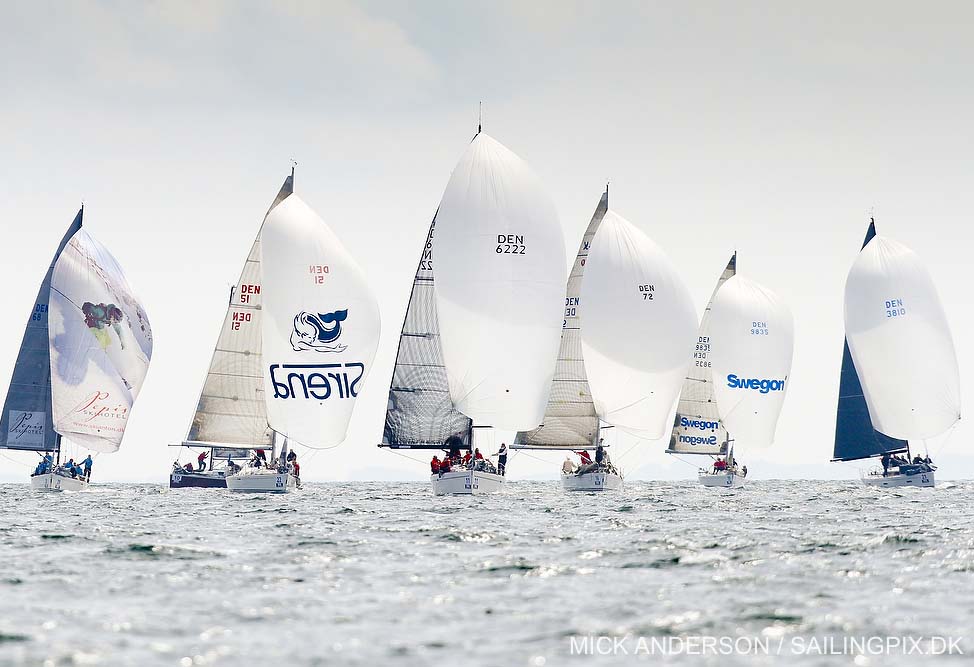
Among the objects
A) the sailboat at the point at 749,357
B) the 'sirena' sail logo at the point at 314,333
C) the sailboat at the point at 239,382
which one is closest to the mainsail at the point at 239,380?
the sailboat at the point at 239,382

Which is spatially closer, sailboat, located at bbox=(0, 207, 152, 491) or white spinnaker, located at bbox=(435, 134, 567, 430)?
white spinnaker, located at bbox=(435, 134, 567, 430)

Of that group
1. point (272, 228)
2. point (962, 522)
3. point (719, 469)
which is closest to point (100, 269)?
point (272, 228)

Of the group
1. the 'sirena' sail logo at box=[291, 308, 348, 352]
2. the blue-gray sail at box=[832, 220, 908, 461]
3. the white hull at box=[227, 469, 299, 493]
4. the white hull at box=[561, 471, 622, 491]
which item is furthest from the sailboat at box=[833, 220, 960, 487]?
the white hull at box=[227, 469, 299, 493]

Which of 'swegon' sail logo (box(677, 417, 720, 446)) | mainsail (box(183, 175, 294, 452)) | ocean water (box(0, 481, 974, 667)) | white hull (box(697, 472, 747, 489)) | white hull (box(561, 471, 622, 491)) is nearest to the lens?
Answer: ocean water (box(0, 481, 974, 667))

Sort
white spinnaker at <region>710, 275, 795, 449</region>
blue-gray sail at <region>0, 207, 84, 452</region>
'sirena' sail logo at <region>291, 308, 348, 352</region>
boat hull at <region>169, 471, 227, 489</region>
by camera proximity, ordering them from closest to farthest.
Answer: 'sirena' sail logo at <region>291, 308, 348, 352</region> → blue-gray sail at <region>0, 207, 84, 452</region> → boat hull at <region>169, 471, 227, 489</region> → white spinnaker at <region>710, 275, 795, 449</region>

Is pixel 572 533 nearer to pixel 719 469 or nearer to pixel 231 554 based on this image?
pixel 231 554

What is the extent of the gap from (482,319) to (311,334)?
26.0 feet

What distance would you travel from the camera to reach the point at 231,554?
19.7 m

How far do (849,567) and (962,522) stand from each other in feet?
42.8

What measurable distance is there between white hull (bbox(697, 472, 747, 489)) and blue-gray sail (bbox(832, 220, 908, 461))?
18.9ft

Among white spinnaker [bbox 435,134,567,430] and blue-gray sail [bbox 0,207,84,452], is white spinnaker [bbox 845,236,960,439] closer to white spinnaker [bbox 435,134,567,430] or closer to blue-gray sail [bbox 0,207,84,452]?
white spinnaker [bbox 435,134,567,430]

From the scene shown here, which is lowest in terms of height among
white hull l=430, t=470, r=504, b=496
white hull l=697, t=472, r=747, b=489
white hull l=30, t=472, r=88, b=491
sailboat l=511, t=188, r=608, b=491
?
white hull l=30, t=472, r=88, b=491

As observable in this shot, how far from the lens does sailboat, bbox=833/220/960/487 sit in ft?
205

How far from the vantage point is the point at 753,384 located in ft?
219
